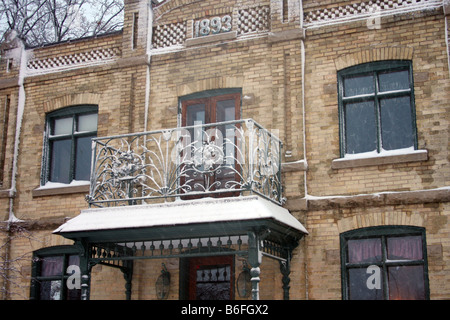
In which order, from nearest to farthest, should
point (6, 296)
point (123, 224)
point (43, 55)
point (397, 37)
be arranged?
1. point (123, 224)
2. point (397, 37)
3. point (6, 296)
4. point (43, 55)

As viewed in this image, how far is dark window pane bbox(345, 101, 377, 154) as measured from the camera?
10.7m

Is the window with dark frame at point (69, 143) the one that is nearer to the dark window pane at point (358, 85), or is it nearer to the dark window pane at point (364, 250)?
the dark window pane at point (358, 85)

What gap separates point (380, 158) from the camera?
1028 centimetres

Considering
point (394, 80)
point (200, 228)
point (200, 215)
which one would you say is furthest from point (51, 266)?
point (394, 80)

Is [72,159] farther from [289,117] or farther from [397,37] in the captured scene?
[397,37]

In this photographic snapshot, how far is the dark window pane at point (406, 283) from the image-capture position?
381 inches

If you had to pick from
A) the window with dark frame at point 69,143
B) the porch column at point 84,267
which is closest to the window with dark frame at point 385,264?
the porch column at point 84,267

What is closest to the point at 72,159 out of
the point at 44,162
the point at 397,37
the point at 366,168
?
the point at 44,162

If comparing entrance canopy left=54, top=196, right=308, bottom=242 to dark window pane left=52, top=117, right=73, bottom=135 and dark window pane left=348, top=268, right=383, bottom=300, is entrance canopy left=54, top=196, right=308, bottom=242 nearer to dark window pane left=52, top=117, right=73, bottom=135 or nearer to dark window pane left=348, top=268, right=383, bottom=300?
dark window pane left=348, top=268, right=383, bottom=300

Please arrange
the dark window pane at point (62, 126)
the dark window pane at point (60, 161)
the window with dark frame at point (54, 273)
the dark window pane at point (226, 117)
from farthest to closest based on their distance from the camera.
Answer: the dark window pane at point (62, 126) → the dark window pane at point (60, 161) → the window with dark frame at point (54, 273) → the dark window pane at point (226, 117)

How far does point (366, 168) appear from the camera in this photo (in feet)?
34.2

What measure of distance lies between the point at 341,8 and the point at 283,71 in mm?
1525

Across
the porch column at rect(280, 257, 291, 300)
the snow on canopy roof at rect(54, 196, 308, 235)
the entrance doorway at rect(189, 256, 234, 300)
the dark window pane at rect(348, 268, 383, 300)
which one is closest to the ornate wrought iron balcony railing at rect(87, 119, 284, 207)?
the snow on canopy roof at rect(54, 196, 308, 235)

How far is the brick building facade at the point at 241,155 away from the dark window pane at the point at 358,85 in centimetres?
2
